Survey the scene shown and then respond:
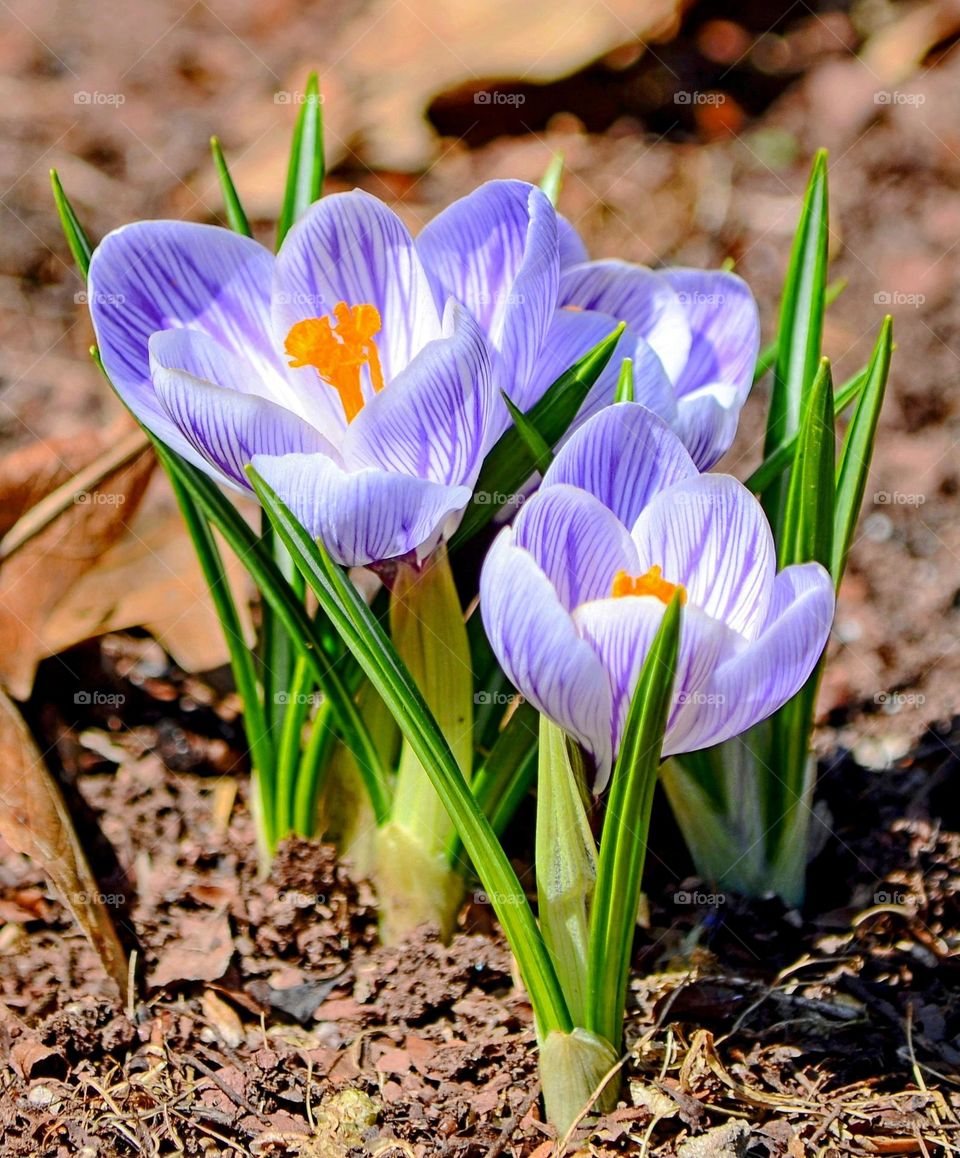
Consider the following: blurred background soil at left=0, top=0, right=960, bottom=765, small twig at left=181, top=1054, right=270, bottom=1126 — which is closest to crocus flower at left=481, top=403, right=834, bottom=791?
small twig at left=181, top=1054, right=270, bottom=1126

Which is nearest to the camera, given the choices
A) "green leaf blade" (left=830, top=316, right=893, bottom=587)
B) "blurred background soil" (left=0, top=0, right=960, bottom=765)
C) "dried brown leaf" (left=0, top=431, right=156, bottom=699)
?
"green leaf blade" (left=830, top=316, right=893, bottom=587)

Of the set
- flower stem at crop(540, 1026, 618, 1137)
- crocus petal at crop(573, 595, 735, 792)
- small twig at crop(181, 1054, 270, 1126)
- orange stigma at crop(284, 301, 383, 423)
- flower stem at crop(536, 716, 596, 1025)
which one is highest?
orange stigma at crop(284, 301, 383, 423)

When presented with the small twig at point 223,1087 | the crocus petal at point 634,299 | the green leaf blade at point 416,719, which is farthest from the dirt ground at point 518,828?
the crocus petal at point 634,299

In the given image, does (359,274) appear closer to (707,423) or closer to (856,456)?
(707,423)

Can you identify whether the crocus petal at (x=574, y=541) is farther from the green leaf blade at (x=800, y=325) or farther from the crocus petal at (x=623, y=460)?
the green leaf blade at (x=800, y=325)

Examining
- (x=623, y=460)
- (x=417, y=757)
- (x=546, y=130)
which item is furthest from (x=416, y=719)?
(x=546, y=130)

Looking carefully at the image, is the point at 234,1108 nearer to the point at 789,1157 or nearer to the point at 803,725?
the point at 789,1157

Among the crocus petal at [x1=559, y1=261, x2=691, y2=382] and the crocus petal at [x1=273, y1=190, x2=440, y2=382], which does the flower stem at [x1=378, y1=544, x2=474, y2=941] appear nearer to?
the crocus petal at [x1=273, y1=190, x2=440, y2=382]
